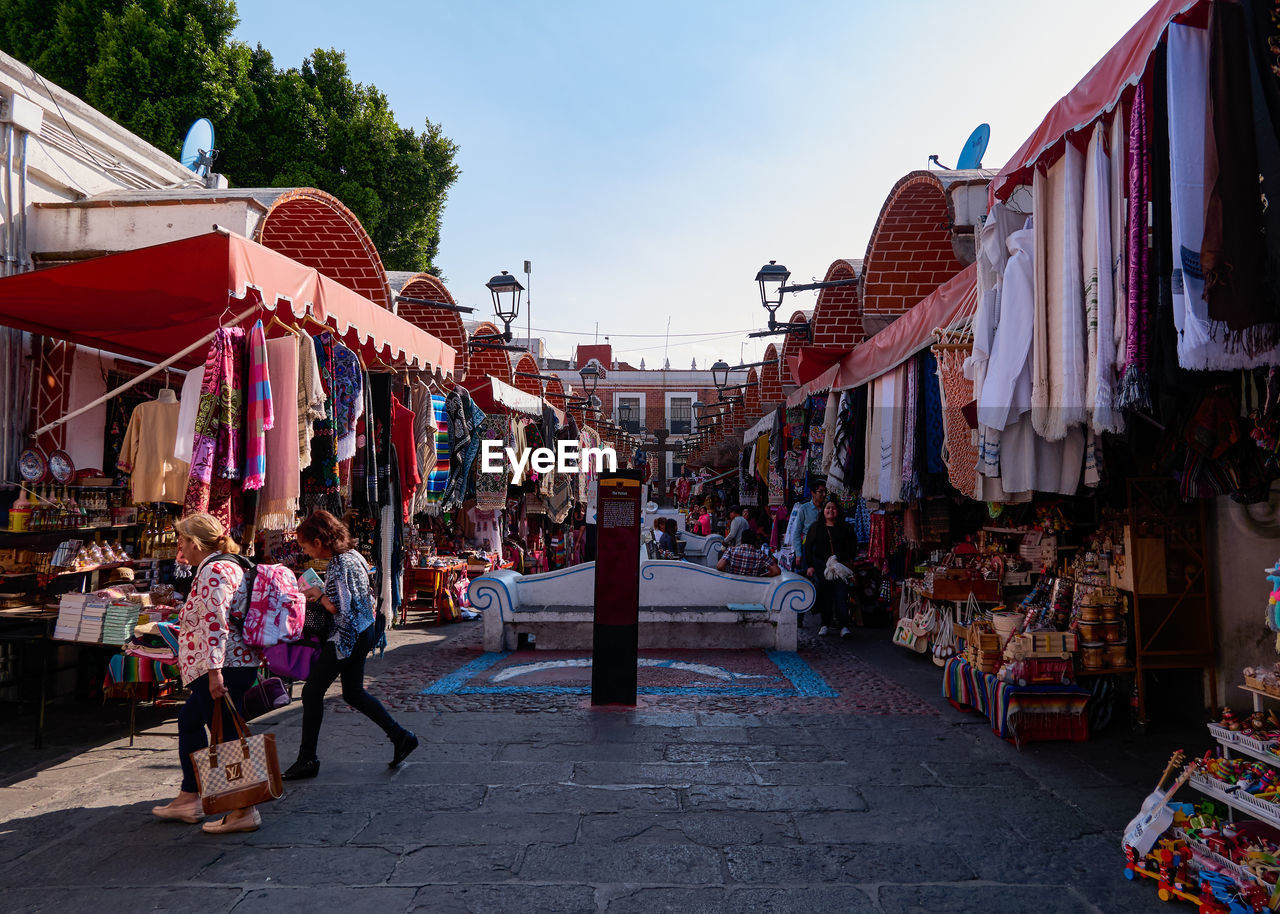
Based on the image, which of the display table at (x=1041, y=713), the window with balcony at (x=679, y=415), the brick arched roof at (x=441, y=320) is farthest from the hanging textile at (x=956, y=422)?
the window with balcony at (x=679, y=415)

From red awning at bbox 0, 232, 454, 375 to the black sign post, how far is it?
2.03m

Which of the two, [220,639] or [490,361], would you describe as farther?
[490,361]

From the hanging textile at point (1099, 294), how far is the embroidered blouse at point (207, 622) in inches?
154

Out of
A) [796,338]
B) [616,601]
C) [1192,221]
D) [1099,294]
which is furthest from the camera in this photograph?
[796,338]

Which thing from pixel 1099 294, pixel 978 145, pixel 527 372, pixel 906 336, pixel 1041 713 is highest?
pixel 978 145

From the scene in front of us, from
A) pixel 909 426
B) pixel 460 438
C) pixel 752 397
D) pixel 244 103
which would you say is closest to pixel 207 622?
pixel 460 438

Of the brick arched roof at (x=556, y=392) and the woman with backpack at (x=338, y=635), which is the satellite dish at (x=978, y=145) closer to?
the woman with backpack at (x=338, y=635)

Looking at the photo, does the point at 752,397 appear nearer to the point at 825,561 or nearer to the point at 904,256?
the point at 825,561

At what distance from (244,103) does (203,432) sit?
15275 mm

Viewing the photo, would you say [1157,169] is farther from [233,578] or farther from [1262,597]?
[233,578]

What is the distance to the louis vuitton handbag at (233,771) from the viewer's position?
147 inches

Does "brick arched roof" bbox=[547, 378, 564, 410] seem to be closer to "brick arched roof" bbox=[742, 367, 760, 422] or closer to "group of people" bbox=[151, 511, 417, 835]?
"brick arched roof" bbox=[742, 367, 760, 422]

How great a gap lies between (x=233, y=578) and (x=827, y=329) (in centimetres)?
811

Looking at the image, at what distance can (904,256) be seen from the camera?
8.18m
